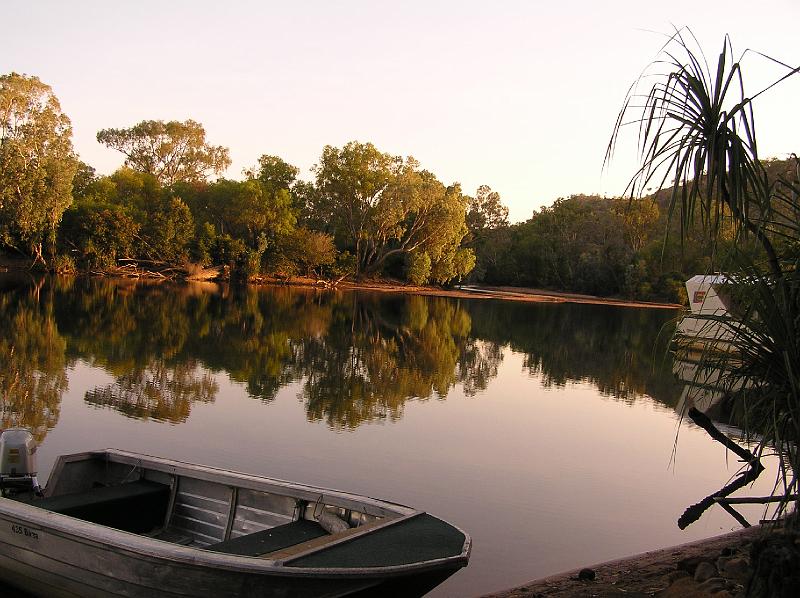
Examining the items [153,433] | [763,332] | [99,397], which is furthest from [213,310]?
[763,332]

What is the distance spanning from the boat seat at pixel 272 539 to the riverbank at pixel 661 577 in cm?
154

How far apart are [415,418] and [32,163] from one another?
152ft

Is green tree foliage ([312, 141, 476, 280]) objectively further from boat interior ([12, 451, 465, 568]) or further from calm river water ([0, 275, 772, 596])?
boat interior ([12, 451, 465, 568])

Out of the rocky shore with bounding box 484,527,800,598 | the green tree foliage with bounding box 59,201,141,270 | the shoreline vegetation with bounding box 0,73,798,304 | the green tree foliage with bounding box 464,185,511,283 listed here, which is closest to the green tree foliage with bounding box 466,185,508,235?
the green tree foliage with bounding box 464,185,511,283

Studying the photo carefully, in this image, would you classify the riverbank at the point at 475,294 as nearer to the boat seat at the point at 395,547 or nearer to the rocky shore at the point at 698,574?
the rocky shore at the point at 698,574

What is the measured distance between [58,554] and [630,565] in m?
4.81

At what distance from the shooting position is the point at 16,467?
741cm

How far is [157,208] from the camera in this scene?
6575 centimetres

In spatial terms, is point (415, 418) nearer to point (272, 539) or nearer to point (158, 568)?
point (272, 539)

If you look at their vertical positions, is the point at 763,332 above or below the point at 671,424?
above

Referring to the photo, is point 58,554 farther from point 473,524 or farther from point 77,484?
point 473,524

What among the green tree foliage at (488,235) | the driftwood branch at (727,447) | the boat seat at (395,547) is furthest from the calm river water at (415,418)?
the green tree foliage at (488,235)

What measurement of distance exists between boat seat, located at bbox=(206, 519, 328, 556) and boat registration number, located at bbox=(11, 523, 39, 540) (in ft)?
4.33

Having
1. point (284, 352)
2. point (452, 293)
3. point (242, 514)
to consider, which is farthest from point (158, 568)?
point (452, 293)
